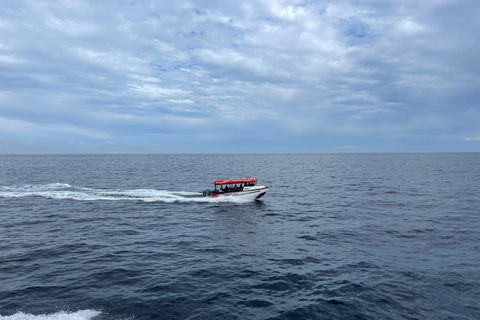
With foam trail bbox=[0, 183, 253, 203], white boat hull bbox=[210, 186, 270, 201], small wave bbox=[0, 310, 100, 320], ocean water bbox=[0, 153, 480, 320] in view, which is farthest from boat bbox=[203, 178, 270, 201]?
small wave bbox=[0, 310, 100, 320]

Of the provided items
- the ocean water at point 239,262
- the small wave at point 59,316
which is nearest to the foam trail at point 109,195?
the ocean water at point 239,262

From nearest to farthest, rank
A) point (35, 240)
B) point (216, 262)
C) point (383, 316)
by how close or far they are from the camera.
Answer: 1. point (383, 316)
2. point (216, 262)
3. point (35, 240)

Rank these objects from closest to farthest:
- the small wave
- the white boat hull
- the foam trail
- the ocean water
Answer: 1. the small wave
2. the ocean water
3. the white boat hull
4. the foam trail

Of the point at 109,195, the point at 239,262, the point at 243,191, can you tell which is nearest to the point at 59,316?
the point at 239,262

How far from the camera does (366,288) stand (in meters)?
16.7

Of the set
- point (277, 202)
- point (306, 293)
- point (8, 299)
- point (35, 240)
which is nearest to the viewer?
point (8, 299)

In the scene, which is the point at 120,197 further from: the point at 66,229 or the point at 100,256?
the point at 100,256

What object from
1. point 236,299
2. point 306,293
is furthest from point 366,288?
point 236,299

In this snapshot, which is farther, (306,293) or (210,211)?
(210,211)

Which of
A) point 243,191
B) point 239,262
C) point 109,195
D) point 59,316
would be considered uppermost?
point 243,191

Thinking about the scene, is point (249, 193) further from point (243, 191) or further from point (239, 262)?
point (239, 262)

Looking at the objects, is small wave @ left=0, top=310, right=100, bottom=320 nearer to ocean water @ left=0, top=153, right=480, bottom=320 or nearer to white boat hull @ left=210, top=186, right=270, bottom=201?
ocean water @ left=0, top=153, right=480, bottom=320

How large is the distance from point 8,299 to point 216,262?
12032 millimetres

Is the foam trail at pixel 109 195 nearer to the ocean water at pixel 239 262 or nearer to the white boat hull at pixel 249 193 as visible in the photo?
the white boat hull at pixel 249 193
